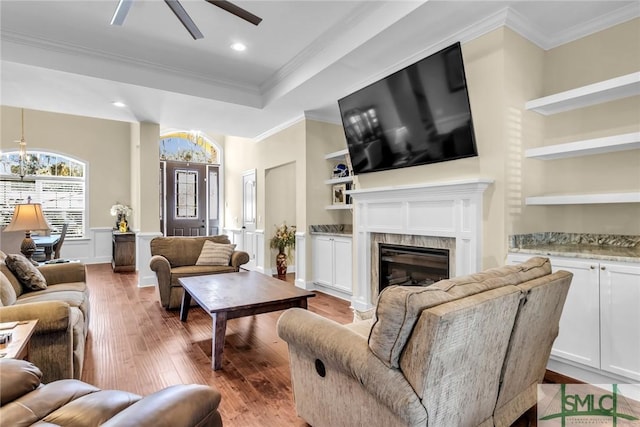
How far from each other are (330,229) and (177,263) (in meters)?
2.37

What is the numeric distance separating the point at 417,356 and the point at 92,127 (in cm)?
952

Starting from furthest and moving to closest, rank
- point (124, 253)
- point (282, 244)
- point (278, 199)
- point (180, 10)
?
point (124, 253)
point (278, 199)
point (282, 244)
point (180, 10)

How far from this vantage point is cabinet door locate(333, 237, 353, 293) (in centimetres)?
470

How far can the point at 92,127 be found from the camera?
8.22 metres

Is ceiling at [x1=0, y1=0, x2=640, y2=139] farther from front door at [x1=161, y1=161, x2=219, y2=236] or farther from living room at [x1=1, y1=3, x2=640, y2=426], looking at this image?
front door at [x1=161, y1=161, x2=219, y2=236]

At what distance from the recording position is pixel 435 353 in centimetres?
127

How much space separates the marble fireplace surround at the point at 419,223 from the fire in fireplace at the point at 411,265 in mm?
88

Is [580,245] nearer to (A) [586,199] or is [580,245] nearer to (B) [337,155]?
(A) [586,199]

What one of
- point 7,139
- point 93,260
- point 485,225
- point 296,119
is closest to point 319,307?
point 485,225

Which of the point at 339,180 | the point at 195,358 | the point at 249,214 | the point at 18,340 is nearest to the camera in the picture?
the point at 18,340

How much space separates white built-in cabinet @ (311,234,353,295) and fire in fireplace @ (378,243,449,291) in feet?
2.60

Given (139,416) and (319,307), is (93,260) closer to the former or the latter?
(319,307)

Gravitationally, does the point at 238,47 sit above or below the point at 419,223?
above

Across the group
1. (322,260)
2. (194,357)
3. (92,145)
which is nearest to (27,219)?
(194,357)
